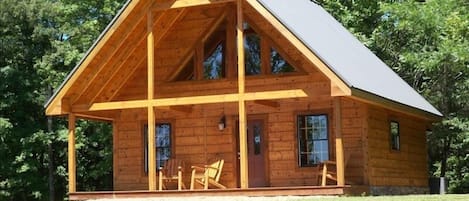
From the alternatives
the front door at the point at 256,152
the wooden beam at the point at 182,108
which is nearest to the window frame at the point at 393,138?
the front door at the point at 256,152

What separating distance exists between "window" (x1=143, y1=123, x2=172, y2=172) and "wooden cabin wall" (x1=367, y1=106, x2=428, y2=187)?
4895 millimetres

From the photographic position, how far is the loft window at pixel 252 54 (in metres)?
17.8

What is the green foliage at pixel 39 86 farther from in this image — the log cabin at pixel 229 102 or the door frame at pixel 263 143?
the door frame at pixel 263 143

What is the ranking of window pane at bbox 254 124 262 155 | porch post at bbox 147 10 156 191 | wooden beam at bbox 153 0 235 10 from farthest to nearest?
window pane at bbox 254 124 262 155
porch post at bbox 147 10 156 191
wooden beam at bbox 153 0 235 10

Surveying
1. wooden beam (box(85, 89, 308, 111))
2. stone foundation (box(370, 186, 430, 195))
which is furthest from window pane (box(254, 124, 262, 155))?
stone foundation (box(370, 186, 430, 195))

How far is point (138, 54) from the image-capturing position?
60.5ft

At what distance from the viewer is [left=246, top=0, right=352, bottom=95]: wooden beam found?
14672mm

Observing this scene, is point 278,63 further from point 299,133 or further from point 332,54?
point 299,133

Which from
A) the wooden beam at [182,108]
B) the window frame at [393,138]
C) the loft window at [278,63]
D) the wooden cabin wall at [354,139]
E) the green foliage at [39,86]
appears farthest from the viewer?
A: the green foliage at [39,86]

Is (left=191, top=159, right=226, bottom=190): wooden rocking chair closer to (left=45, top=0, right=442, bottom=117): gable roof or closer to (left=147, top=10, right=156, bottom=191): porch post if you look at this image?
(left=147, top=10, right=156, bottom=191): porch post

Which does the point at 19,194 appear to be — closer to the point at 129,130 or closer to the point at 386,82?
the point at 129,130

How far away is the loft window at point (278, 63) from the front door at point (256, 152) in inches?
50.5

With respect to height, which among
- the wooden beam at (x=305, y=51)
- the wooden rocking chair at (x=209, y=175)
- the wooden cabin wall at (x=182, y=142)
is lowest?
the wooden rocking chair at (x=209, y=175)

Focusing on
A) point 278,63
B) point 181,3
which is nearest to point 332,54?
point 278,63
